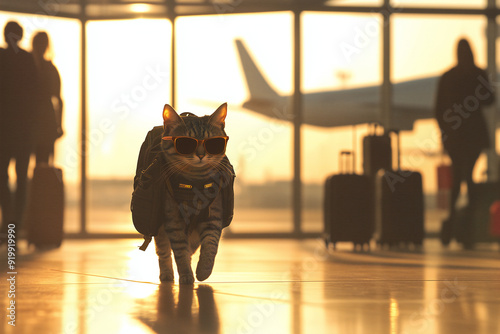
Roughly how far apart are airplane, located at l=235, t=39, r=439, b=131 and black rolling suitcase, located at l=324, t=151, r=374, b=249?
1.44m

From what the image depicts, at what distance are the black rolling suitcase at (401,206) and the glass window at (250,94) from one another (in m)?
1.48

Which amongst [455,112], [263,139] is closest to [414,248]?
[455,112]

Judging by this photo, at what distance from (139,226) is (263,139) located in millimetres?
3892

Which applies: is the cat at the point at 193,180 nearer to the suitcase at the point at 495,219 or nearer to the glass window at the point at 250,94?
the suitcase at the point at 495,219

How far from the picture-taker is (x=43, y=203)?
16.5 feet

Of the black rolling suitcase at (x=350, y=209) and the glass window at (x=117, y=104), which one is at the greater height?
the glass window at (x=117, y=104)

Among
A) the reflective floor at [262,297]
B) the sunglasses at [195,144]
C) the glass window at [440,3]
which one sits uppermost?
the glass window at [440,3]

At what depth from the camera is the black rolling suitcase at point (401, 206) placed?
5.19 meters

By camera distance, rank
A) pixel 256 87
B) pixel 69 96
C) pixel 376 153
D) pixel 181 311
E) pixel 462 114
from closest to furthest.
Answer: pixel 181 311, pixel 376 153, pixel 462 114, pixel 69 96, pixel 256 87

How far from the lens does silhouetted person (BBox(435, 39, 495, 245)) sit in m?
5.55

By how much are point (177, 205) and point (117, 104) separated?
3.90 metres

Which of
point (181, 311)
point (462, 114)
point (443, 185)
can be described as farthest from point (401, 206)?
point (181, 311)

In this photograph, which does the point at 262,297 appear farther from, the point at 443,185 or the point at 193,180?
the point at 443,185

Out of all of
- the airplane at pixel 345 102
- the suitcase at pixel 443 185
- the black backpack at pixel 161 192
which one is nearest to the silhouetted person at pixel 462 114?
the airplane at pixel 345 102
